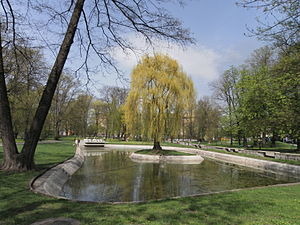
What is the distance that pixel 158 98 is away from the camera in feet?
72.5

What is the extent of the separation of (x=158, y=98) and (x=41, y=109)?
580 inches

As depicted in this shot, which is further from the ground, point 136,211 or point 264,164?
point 136,211

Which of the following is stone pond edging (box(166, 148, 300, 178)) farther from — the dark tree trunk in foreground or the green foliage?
the dark tree trunk in foreground

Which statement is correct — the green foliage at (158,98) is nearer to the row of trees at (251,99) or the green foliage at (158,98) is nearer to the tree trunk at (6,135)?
the row of trees at (251,99)

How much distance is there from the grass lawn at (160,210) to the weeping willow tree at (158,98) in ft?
50.9

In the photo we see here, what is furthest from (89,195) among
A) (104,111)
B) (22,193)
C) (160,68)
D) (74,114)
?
(104,111)

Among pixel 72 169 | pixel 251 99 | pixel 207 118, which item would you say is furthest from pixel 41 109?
pixel 207 118

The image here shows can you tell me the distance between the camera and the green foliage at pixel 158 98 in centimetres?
2205

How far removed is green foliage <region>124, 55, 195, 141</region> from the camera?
22.0 m

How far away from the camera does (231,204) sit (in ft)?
19.3

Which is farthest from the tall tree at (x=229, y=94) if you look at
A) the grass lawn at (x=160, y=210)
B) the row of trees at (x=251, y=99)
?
the grass lawn at (x=160, y=210)

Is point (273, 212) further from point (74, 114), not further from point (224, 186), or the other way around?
point (74, 114)

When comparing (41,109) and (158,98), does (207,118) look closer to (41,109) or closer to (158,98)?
(158,98)

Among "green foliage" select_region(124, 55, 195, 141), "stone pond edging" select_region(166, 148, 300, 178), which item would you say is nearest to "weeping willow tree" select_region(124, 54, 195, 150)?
"green foliage" select_region(124, 55, 195, 141)
